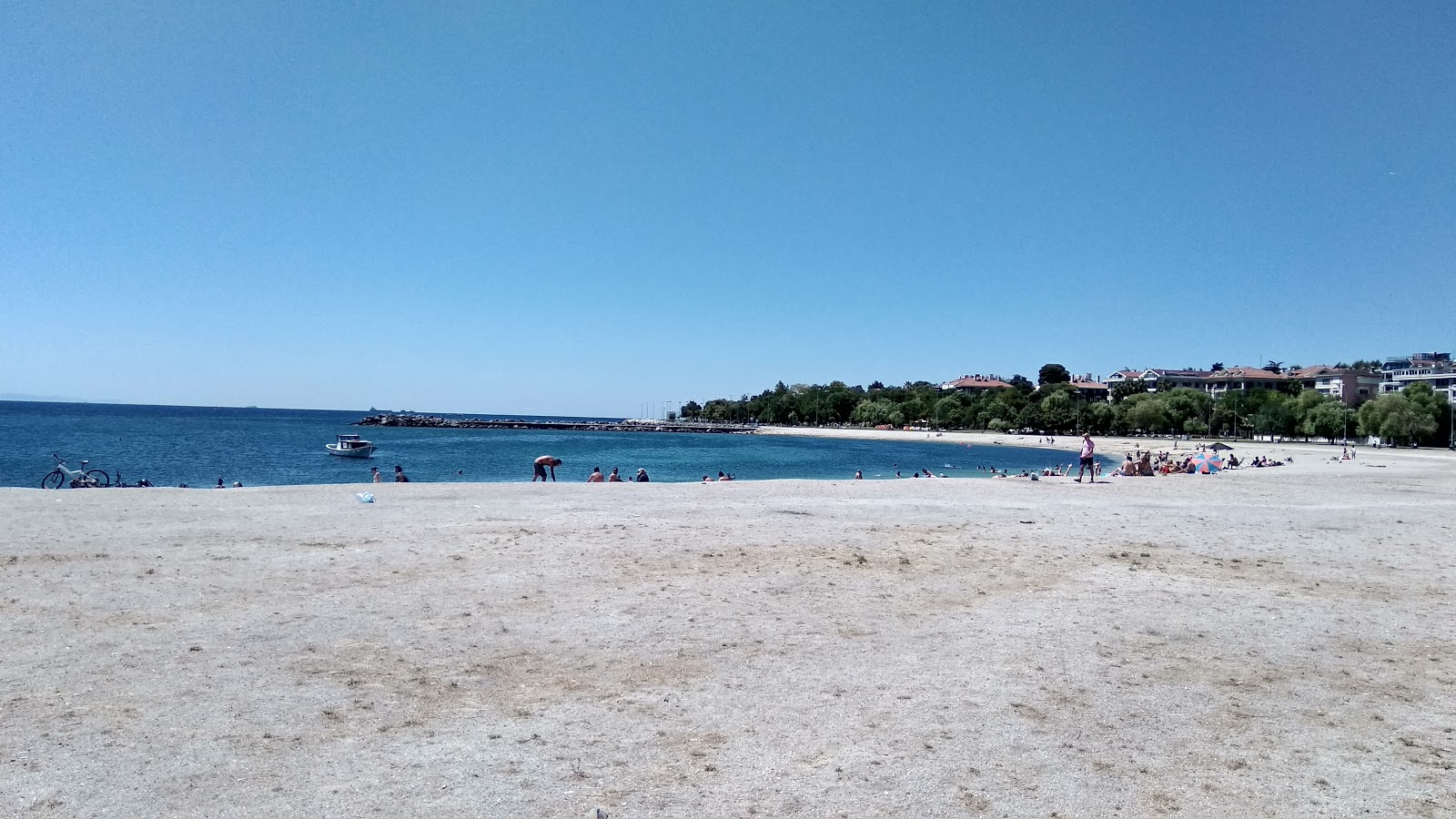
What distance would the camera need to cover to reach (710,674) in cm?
724

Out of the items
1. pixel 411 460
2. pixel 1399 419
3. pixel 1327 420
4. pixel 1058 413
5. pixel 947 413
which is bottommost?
pixel 411 460

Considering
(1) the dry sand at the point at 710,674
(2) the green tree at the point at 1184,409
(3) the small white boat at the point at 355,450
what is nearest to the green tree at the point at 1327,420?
(2) the green tree at the point at 1184,409

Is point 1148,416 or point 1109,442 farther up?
point 1148,416

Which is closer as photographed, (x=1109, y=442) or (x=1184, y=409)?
(x=1109, y=442)

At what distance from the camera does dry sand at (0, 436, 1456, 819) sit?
5059 mm

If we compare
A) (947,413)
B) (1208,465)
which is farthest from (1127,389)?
(1208,465)

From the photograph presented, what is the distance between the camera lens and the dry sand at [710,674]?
506cm

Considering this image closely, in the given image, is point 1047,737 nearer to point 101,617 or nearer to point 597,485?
point 101,617

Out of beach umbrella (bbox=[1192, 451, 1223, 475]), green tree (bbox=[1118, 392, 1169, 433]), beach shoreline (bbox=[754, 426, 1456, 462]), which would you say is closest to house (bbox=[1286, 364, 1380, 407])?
green tree (bbox=[1118, 392, 1169, 433])

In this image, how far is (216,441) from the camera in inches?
3625

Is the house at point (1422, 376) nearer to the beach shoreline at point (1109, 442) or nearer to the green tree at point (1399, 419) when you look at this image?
the green tree at point (1399, 419)

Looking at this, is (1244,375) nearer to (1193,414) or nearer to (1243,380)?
(1243,380)

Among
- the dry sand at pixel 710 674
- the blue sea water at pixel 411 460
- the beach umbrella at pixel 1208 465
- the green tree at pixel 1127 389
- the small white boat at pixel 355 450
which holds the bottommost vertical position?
the blue sea water at pixel 411 460

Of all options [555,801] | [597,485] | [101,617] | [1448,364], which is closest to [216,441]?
[597,485]
